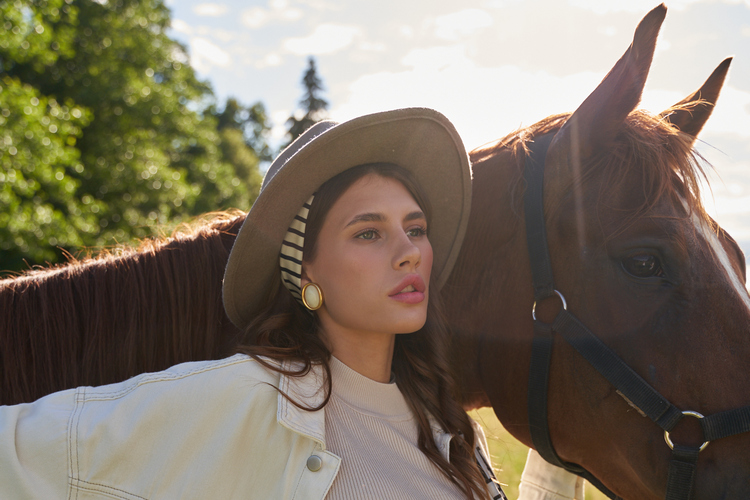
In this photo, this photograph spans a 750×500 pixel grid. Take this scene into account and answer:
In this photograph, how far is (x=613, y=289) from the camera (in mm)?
1549

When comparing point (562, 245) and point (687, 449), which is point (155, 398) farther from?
point (687, 449)

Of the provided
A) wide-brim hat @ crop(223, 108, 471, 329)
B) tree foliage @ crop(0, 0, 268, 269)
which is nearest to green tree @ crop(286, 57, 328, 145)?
tree foliage @ crop(0, 0, 268, 269)

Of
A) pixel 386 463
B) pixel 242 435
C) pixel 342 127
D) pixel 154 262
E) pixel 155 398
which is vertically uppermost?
pixel 342 127

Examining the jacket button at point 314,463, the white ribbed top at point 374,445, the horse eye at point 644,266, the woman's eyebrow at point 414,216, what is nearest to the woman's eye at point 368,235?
the woman's eyebrow at point 414,216

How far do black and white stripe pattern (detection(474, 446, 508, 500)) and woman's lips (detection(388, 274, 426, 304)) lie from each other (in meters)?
0.71

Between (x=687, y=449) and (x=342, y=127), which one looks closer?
(x=687, y=449)

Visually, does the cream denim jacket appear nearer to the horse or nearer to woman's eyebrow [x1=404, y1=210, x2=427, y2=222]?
the horse

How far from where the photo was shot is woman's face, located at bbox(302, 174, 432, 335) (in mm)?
1616

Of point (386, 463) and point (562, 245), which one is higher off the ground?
point (562, 245)

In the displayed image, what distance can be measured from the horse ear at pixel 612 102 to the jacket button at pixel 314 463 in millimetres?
1259

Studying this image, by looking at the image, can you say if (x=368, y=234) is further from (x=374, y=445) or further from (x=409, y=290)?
(x=374, y=445)

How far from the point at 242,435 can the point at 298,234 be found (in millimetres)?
701

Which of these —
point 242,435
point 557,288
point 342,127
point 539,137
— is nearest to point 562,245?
point 557,288

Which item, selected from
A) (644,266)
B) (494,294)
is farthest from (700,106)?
(494,294)
